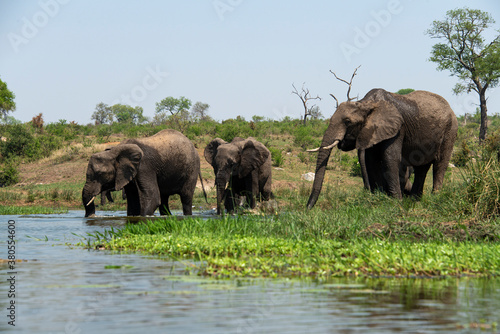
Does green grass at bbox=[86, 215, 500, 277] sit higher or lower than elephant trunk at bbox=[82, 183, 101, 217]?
lower

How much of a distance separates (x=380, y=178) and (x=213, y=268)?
28.3 ft

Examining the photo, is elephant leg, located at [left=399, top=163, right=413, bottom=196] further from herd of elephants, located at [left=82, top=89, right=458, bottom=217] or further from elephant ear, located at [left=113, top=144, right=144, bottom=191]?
elephant ear, located at [left=113, top=144, right=144, bottom=191]

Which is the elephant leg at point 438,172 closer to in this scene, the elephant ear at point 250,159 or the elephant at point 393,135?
the elephant at point 393,135

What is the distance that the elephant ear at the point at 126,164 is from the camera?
1709 centimetres

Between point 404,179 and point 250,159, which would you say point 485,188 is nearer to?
point 404,179

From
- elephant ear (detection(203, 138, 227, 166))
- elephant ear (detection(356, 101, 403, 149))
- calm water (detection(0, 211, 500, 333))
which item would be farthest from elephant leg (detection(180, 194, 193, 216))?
calm water (detection(0, 211, 500, 333))

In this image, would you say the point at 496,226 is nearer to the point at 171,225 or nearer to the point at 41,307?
the point at 171,225

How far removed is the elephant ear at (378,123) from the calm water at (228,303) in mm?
7523

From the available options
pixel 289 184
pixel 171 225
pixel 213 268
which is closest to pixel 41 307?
pixel 213 268

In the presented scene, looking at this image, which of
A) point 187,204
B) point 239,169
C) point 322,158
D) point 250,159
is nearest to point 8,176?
point 187,204

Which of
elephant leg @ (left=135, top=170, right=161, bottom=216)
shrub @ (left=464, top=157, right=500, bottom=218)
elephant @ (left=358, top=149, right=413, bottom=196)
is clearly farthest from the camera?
elephant leg @ (left=135, top=170, right=161, bottom=216)

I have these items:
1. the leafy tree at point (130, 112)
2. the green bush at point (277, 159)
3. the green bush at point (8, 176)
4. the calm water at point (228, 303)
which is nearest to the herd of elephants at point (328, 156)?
the calm water at point (228, 303)

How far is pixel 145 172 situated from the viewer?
17594 mm

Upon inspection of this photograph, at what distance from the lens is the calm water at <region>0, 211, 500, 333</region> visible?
Result: 5055mm
